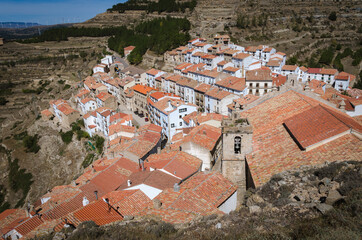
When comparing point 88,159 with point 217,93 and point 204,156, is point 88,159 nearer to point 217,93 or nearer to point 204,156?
point 217,93

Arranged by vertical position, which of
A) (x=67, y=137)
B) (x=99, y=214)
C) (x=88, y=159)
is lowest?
(x=88, y=159)

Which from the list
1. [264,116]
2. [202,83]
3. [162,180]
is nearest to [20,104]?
[202,83]

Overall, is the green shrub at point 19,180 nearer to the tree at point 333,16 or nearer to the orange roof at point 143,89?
the orange roof at point 143,89

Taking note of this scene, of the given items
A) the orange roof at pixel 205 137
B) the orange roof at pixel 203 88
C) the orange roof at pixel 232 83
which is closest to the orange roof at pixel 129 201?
the orange roof at pixel 205 137

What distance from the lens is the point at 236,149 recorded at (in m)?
20.5

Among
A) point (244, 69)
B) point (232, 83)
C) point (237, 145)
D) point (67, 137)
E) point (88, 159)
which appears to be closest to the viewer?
point (237, 145)

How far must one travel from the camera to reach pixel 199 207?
16.5 m

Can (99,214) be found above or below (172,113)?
above

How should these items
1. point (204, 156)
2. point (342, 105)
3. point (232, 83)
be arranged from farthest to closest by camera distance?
1. point (232, 83)
2. point (204, 156)
3. point (342, 105)

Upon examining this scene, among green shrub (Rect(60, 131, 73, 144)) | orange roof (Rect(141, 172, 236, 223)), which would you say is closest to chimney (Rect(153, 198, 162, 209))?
orange roof (Rect(141, 172, 236, 223))

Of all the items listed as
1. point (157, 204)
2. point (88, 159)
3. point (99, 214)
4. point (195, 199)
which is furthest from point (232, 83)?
point (99, 214)

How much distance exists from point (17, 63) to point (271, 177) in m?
121

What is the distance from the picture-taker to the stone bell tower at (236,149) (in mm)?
19719

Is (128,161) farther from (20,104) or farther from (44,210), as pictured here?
(20,104)
